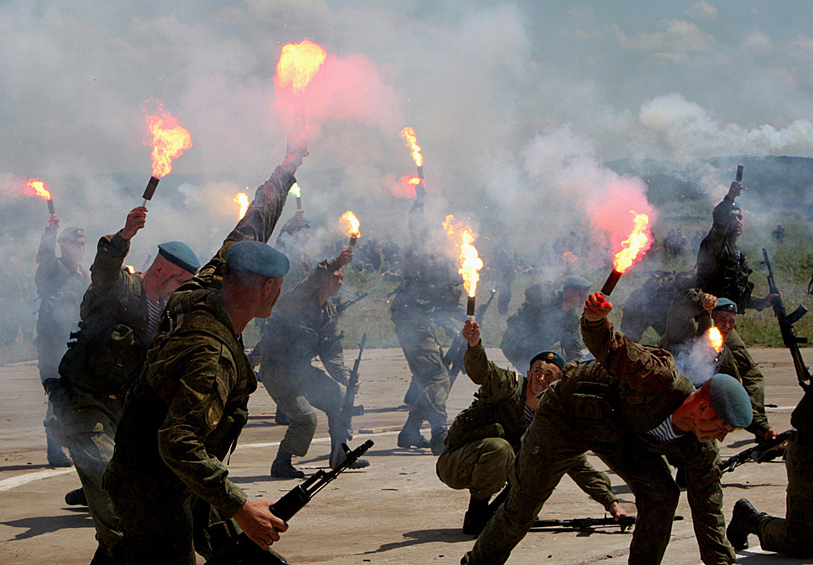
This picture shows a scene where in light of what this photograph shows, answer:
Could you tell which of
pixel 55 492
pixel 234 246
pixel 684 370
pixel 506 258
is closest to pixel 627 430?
pixel 234 246

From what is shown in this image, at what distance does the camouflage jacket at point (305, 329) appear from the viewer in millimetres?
8031

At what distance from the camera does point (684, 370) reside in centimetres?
697

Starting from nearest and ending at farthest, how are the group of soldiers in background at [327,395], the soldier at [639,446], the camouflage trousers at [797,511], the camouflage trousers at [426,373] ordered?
the group of soldiers in background at [327,395] → the soldier at [639,446] → the camouflage trousers at [797,511] → the camouflage trousers at [426,373]

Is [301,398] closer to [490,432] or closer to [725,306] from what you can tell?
[490,432]

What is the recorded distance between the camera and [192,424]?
2.92m

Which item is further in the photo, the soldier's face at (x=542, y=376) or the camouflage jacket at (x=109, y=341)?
the soldier's face at (x=542, y=376)

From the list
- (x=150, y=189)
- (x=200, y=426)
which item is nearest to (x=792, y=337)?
(x=150, y=189)

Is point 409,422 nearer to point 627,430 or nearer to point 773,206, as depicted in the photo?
point 627,430

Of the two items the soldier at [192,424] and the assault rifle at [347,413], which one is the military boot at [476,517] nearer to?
the soldier at [192,424]

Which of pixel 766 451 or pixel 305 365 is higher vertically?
pixel 305 365

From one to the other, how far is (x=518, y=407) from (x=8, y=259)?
1716 cm

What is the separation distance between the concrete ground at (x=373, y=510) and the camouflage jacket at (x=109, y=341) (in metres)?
1.04

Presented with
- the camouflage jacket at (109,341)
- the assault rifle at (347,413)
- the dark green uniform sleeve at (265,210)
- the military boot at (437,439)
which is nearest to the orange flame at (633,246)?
the dark green uniform sleeve at (265,210)

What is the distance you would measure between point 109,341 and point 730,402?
3.56 m
